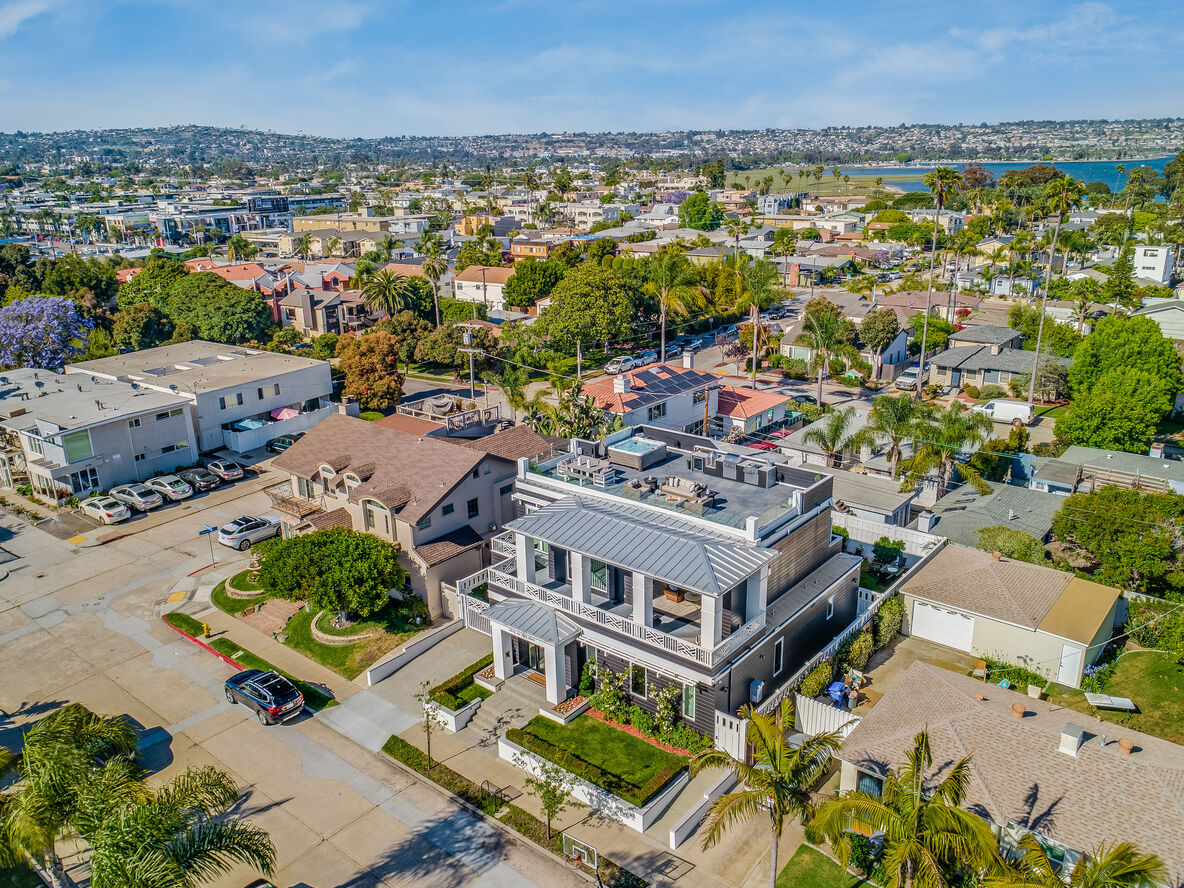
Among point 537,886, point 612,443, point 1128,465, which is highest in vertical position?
point 612,443

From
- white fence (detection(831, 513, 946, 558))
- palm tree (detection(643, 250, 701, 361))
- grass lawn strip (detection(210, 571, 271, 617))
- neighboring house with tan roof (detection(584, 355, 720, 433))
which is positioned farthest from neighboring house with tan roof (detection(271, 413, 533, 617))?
palm tree (detection(643, 250, 701, 361))

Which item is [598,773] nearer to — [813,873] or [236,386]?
[813,873]

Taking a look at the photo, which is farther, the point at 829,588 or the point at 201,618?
the point at 201,618

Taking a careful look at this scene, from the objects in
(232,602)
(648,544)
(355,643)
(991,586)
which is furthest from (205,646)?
(991,586)

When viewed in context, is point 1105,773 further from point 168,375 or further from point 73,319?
point 73,319

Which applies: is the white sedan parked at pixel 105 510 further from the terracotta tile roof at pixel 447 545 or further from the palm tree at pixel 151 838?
the palm tree at pixel 151 838

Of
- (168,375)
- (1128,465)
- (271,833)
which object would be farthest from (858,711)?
(168,375)
